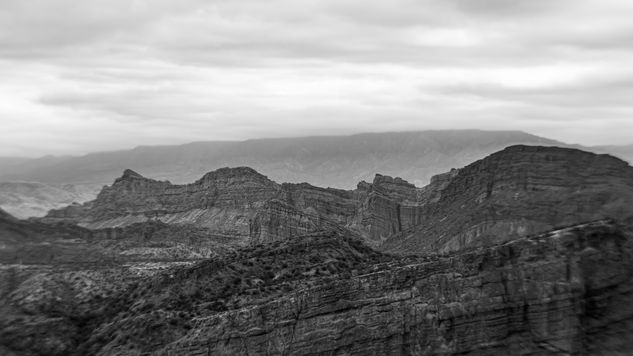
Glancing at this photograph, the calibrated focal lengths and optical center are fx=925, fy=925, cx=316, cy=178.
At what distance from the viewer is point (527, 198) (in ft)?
462

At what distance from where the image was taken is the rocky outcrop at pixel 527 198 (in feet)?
433

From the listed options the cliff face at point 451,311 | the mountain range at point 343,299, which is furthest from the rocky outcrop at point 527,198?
the cliff face at point 451,311

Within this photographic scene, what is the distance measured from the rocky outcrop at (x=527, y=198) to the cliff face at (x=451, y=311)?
155 feet

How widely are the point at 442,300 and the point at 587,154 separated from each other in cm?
A: 7592

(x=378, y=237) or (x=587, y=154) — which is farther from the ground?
(x=587, y=154)

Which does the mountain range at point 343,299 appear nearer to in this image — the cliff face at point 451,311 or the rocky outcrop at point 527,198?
the cliff face at point 451,311

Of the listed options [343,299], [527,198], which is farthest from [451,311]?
[527,198]

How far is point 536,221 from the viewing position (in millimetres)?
132500

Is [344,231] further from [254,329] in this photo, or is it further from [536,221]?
[254,329]

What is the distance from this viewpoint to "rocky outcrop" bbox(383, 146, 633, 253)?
13200 cm

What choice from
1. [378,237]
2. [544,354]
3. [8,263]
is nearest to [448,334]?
[544,354]

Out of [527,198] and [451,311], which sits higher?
[527,198]

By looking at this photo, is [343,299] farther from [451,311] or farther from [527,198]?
[527,198]

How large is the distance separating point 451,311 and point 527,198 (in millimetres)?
65914
